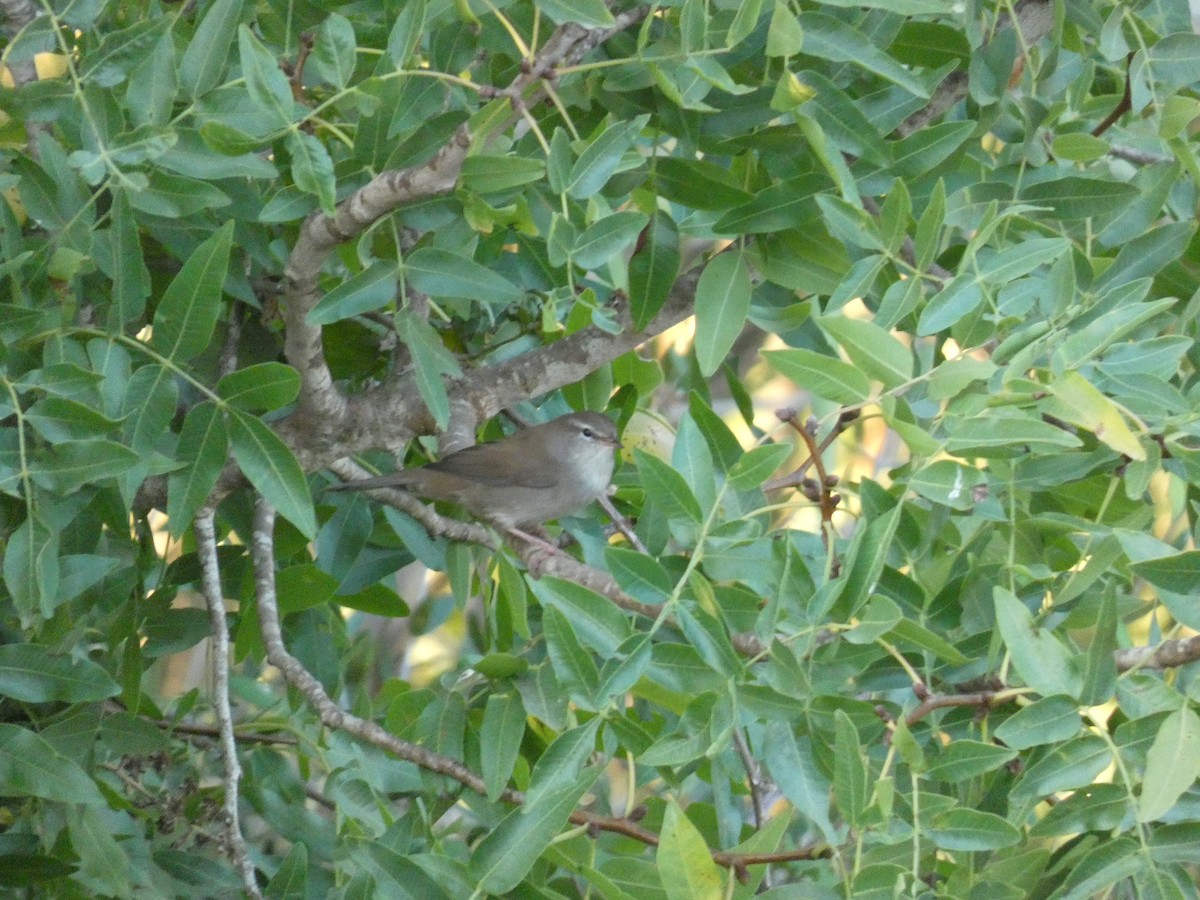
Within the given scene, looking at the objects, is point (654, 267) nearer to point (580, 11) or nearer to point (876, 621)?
point (580, 11)

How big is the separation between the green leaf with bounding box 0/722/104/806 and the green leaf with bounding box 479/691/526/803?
0.75 m

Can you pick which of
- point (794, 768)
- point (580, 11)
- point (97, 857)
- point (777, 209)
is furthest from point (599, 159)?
point (97, 857)

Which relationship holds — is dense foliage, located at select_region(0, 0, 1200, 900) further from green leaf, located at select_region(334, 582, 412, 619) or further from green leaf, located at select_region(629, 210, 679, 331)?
green leaf, located at select_region(334, 582, 412, 619)

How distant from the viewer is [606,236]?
2141mm

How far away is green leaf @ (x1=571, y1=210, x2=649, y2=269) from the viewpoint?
212cm

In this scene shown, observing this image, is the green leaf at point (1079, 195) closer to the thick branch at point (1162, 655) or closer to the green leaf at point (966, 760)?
the thick branch at point (1162, 655)

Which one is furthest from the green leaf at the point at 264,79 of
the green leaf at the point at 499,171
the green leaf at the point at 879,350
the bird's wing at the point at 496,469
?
the bird's wing at the point at 496,469

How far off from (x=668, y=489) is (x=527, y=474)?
266 centimetres

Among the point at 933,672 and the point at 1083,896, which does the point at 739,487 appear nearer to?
the point at 933,672

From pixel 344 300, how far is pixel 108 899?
131 cm

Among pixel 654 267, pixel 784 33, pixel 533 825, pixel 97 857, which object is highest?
pixel 784 33

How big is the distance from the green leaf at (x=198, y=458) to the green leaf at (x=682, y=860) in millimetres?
1145

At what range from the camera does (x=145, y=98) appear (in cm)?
230

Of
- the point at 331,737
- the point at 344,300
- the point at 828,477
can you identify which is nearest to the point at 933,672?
the point at 828,477
